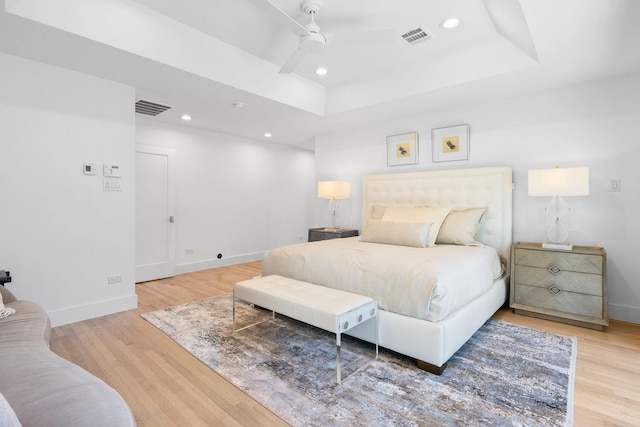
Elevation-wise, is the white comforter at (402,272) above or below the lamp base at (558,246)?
below

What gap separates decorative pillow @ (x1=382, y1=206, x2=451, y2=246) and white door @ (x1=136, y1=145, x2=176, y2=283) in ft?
11.2

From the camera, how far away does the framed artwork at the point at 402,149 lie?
4.39m

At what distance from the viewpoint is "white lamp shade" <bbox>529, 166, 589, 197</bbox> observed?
9.41 ft

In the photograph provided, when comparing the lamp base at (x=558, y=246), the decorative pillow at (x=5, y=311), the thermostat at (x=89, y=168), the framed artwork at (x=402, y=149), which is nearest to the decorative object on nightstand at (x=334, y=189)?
the framed artwork at (x=402, y=149)

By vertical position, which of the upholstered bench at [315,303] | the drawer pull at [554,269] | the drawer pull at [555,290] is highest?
the drawer pull at [554,269]

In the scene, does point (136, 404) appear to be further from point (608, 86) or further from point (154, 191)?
point (608, 86)

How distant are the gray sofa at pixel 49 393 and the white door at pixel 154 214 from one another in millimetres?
3362

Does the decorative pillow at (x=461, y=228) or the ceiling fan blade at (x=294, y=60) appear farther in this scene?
the decorative pillow at (x=461, y=228)

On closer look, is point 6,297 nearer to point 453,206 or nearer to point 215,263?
point 215,263

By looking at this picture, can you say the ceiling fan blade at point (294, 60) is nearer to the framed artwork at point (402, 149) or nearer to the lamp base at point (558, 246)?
the framed artwork at point (402, 149)

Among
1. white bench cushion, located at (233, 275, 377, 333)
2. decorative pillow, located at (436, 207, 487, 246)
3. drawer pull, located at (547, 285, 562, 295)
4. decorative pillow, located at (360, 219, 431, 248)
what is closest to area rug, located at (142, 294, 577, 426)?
white bench cushion, located at (233, 275, 377, 333)

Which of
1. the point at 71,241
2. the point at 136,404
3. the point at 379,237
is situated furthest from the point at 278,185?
the point at 136,404

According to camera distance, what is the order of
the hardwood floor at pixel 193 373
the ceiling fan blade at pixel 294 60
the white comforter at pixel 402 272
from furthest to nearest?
1. the ceiling fan blade at pixel 294 60
2. the white comforter at pixel 402 272
3. the hardwood floor at pixel 193 373

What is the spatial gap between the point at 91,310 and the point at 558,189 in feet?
15.6
